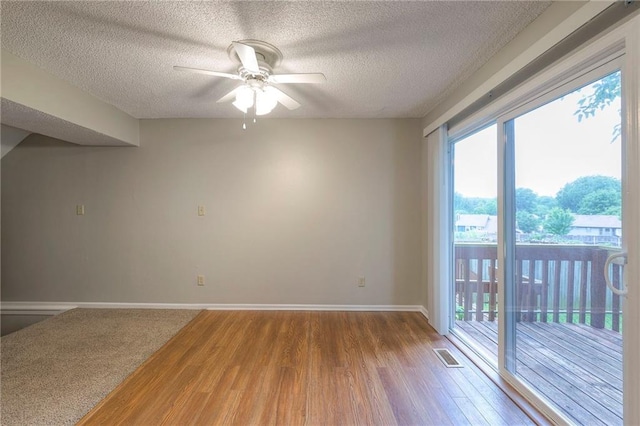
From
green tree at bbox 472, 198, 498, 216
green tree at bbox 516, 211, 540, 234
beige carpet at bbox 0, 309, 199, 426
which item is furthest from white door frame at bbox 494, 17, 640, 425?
beige carpet at bbox 0, 309, 199, 426

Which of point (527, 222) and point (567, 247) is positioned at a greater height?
point (527, 222)

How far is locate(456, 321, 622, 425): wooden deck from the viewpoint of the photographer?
→ 131cm

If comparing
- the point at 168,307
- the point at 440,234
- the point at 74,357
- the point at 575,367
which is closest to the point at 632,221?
the point at 575,367

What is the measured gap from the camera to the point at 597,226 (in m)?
1.33

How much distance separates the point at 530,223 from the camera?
174cm

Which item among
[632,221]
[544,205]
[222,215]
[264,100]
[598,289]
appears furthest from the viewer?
[222,215]

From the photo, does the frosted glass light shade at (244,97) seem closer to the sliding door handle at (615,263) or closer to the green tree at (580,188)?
the green tree at (580,188)

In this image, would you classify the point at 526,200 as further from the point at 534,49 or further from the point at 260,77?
the point at 260,77

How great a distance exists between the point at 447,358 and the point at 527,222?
1305 mm

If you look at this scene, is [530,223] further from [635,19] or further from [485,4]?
[485,4]

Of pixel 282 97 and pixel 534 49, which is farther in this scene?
pixel 282 97

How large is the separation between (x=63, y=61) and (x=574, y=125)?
3549 mm

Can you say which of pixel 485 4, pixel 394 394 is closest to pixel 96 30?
pixel 485 4

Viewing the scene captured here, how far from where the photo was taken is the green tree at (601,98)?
124 cm
